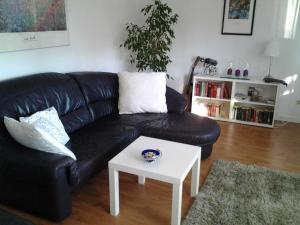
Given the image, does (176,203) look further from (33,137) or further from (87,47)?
(87,47)

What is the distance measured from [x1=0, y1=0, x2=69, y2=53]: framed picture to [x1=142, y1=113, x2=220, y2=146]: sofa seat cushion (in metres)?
1.38

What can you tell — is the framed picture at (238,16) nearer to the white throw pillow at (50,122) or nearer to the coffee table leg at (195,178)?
the coffee table leg at (195,178)

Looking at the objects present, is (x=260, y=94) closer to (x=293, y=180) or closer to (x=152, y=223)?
(x=293, y=180)

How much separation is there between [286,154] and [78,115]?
7.73 feet

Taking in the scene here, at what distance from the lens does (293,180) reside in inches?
107

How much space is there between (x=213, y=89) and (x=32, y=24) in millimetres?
2674

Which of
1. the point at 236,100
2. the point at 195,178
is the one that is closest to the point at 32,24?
the point at 195,178

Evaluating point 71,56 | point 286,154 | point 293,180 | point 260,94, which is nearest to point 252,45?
point 260,94

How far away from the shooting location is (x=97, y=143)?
2.51m

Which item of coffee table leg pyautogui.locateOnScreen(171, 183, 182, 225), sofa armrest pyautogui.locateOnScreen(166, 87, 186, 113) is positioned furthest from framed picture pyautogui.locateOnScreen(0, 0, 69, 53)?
coffee table leg pyautogui.locateOnScreen(171, 183, 182, 225)

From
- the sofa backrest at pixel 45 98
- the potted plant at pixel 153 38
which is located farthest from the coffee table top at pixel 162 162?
the potted plant at pixel 153 38

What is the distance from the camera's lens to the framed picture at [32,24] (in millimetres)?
2576

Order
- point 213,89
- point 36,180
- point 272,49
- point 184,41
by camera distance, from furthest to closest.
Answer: point 184,41, point 213,89, point 272,49, point 36,180

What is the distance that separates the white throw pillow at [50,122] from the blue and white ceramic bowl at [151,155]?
2.43 ft
